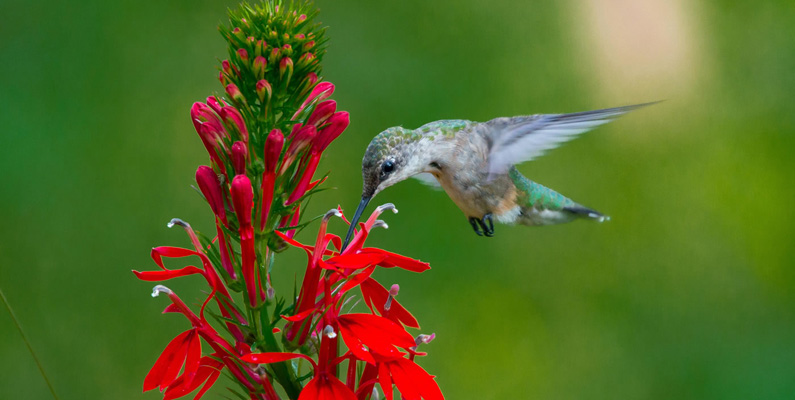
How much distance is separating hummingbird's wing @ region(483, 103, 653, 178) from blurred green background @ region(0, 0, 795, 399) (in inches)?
41.9

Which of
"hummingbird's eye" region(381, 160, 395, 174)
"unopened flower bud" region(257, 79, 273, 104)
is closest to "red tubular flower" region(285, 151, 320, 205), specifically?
"unopened flower bud" region(257, 79, 273, 104)

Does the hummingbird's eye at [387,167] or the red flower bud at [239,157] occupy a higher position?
the red flower bud at [239,157]

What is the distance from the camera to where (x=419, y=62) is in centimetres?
326

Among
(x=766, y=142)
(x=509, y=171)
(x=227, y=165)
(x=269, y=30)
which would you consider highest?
(x=269, y=30)

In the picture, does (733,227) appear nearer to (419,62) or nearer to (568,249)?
(568,249)

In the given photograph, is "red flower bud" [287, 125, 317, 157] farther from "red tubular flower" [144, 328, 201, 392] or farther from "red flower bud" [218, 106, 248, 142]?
"red tubular flower" [144, 328, 201, 392]

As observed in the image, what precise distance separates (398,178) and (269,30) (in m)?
0.63

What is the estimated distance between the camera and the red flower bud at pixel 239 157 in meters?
1.03

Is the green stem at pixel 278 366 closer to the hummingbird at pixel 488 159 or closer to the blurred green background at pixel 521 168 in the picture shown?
the hummingbird at pixel 488 159

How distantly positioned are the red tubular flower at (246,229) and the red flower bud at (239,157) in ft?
0.10

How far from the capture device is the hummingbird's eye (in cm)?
155

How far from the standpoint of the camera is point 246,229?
3.46 ft

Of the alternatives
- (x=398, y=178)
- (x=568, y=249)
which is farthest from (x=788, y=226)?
(x=398, y=178)

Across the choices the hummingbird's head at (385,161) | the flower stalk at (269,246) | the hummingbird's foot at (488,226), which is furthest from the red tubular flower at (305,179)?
the hummingbird's foot at (488,226)
